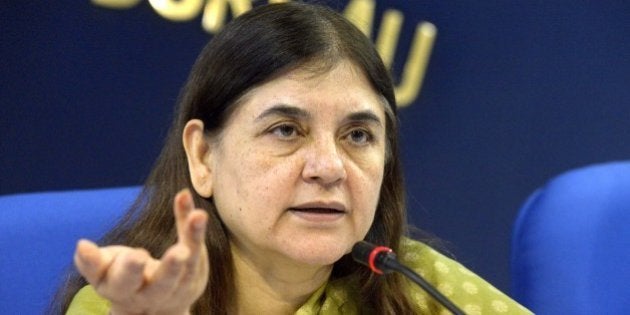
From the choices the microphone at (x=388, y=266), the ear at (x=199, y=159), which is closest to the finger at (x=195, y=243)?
the microphone at (x=388, y=266)

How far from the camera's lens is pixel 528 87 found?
8.48 feet

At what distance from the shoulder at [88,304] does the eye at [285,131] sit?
291 millimetres

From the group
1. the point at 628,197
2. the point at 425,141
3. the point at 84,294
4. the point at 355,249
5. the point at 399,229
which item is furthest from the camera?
the point at 425,141

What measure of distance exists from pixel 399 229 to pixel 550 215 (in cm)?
29

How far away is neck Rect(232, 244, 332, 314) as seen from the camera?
1417 millimetres

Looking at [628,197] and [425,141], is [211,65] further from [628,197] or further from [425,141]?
[425,141]

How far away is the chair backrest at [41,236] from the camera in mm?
1523

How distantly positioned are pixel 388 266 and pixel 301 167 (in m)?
0.23

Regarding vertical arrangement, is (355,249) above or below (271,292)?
above

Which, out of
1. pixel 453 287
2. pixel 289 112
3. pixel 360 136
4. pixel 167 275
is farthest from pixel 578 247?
pixel 167 275

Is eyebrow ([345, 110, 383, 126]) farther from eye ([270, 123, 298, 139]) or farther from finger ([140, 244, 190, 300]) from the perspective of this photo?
finger ([140, 244, 190, 300])

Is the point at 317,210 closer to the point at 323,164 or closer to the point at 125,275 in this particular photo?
the point at 323,164

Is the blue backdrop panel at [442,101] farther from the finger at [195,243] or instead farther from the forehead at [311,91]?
the finger at [195,243]

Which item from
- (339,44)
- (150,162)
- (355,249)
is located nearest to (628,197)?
(339,44)
